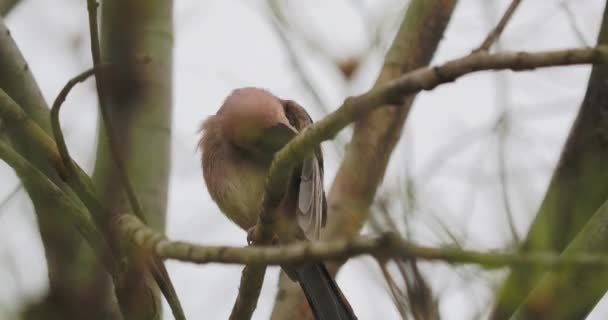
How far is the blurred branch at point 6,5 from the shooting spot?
146 inches

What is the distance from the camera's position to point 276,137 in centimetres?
314

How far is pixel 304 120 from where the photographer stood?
4.05 metres

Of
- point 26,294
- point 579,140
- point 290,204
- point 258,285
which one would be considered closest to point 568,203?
point 579,140

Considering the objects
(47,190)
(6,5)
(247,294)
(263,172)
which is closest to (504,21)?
(263,172)

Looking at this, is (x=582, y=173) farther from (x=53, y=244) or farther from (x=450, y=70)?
(x=53, y=244)

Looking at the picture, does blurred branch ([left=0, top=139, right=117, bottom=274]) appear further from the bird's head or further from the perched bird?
the bird's head

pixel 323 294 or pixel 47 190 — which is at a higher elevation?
pixel 47 190

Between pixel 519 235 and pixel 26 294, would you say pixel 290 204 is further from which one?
pixel 26 294

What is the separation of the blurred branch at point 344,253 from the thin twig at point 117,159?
0.60 ft

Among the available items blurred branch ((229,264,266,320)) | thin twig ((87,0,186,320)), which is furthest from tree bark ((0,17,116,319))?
blurred branch ((229,264,266,320))

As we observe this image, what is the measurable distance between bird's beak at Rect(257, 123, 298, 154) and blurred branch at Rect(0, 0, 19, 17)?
1208 mm

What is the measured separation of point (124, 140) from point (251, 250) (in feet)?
1.87

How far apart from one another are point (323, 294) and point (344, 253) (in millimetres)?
1994

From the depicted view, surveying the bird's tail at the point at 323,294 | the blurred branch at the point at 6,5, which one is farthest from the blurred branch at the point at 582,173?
the blurred branch at the point at 6,5
